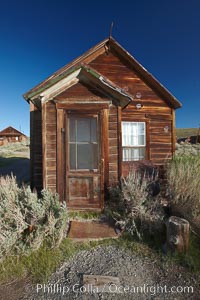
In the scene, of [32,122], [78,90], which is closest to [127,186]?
[78,90]

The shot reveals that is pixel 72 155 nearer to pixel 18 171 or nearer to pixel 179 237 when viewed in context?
pixel 179 237

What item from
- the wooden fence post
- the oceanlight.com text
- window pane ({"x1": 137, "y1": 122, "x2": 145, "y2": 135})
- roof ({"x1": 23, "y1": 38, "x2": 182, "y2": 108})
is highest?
roof ({"x1": 23, "y1": 38, "x2": 182, "y2": 108})

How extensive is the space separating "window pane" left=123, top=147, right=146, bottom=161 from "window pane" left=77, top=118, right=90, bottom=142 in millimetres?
2811

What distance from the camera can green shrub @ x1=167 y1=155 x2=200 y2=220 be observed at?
167 inches

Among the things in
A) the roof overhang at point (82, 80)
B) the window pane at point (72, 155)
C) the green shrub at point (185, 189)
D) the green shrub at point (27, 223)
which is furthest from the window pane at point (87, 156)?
the green shrub at point (185, 189)

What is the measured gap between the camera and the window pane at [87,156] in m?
5.30

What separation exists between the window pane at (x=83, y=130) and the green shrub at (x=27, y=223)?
1.81 meters

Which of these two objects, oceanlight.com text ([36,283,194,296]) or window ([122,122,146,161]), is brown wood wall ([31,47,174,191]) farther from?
oceanlight.com text ([36,283,194,296])

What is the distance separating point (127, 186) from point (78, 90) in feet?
9.40

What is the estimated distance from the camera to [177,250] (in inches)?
134

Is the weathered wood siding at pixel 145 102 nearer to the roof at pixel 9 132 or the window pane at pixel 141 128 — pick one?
the window pane at pixel 141 128

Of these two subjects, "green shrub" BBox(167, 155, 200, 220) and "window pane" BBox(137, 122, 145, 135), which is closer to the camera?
"green shrub" BBox(167, 155, 200, 220)

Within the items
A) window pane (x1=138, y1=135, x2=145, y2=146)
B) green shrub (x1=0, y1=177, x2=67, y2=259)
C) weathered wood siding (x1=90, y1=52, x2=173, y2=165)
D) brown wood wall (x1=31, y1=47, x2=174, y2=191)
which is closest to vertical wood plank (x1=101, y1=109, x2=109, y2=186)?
green shrub (x1=0, y1=177, x2=67, y2=259)

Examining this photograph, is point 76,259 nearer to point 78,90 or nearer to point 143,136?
point 78,90
